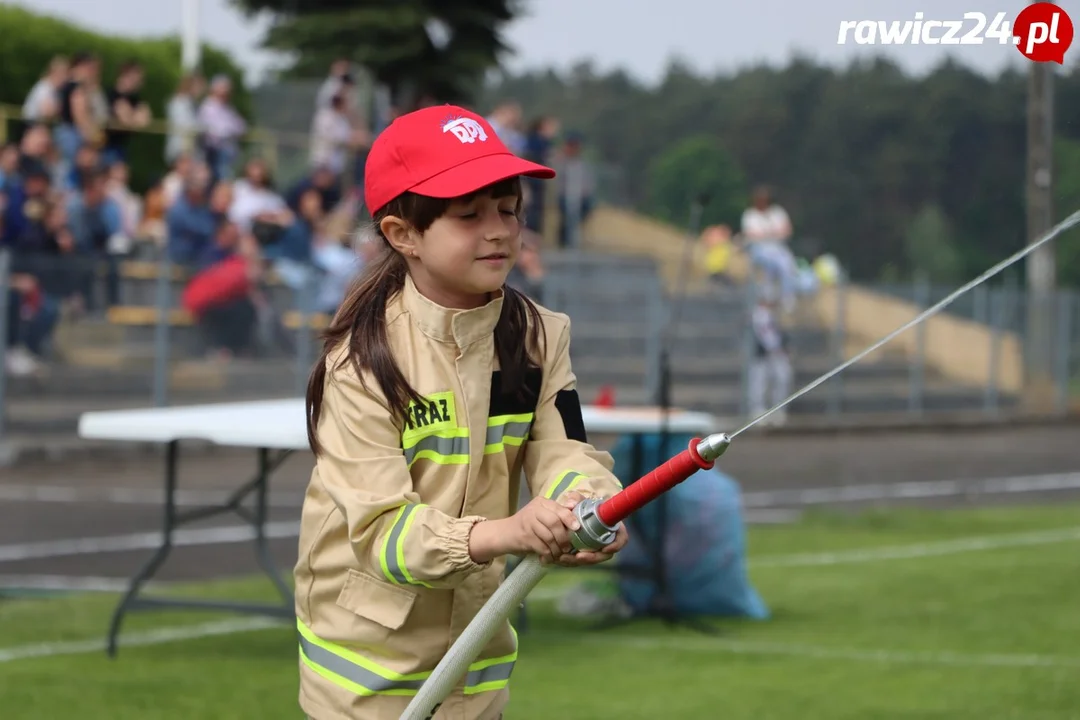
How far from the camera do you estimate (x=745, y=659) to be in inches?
272

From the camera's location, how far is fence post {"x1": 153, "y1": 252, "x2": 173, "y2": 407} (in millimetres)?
16203

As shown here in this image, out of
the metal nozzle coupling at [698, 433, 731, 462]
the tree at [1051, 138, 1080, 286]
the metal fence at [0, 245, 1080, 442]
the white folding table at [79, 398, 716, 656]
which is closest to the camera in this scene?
the metal nozzle coupling at [698, 433, 731, 462]

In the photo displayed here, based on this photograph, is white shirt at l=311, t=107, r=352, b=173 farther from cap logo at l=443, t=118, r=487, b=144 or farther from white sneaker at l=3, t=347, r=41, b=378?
cap logo at l=443, t=118, r=487, b=144

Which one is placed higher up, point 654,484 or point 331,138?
point 331,138

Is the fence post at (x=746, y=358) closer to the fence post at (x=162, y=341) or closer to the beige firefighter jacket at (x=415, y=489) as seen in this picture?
the fence post at (x=162, y=341)

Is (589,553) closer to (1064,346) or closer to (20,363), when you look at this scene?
(20,363)

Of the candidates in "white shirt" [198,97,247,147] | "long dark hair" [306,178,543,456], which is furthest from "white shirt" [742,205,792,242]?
"long dark hair" [306,178,543,456]

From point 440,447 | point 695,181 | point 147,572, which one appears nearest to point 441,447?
point 440,447

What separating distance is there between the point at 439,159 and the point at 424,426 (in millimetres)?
479

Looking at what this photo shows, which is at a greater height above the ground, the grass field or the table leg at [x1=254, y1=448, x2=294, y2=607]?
the table leg at [x1=254, y1=448, x2=294, y2=607]

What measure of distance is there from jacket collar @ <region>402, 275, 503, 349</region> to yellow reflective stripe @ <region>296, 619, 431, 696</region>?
24.0 inches

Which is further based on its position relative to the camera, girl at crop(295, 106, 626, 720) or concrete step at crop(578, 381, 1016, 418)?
concrete step at crop(578, 381, 1016, 418)

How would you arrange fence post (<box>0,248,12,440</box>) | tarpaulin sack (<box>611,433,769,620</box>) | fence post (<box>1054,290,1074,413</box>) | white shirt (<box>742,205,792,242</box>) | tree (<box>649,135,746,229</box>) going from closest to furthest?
tarpaulin sack (<box>611,433,769,620</box>)
fence post (<box>0,248,12,440</box>)
white shirt (<box>742,205,792,242</box>)
tree (<box>649,135,746,229</box>)
fence post (<box>1054,290,1074,413</box>)

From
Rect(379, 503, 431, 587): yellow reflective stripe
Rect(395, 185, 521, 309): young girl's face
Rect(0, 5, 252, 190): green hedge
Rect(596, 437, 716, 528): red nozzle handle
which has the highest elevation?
Rect(0, 5, 252, 190): green hedge
